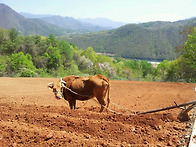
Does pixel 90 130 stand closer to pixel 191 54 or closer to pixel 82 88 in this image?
pixel 82 88

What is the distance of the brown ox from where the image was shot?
709 cm

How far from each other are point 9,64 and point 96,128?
2617cm

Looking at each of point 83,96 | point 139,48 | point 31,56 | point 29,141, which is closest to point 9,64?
point 31,56

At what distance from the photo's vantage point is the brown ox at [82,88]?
7090mm

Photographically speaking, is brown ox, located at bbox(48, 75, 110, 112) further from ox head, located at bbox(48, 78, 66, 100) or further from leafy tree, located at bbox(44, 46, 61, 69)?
leafy tree, located at bbox(44, 46, 61, 69)

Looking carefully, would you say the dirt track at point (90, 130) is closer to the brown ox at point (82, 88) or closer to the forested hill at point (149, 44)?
the brown ox at point (82, 88)

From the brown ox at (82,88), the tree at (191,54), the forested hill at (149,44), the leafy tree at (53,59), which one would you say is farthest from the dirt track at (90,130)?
the forested hill at (149,44)

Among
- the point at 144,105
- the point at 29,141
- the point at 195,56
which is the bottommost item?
the point at 144,105

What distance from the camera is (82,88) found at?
293 inches

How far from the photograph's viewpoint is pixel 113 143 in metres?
4.05

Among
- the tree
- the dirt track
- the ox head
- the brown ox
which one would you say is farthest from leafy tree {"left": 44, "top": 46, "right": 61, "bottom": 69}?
the dirt track

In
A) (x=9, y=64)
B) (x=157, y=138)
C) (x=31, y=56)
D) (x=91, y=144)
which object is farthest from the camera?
(x=31, y=56)

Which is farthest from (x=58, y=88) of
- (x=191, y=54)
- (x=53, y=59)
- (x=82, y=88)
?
(x=53, y=59)

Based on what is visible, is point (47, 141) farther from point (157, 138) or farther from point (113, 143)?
point (157, 138)
